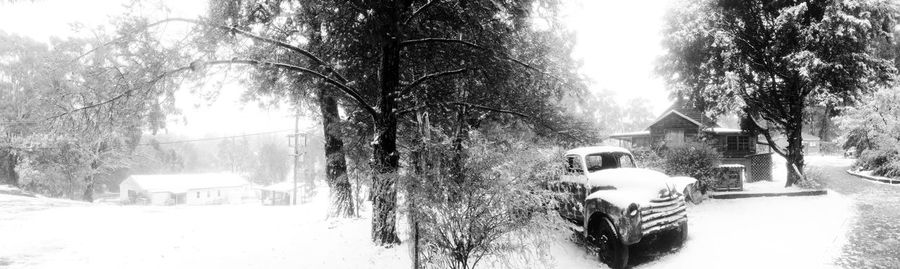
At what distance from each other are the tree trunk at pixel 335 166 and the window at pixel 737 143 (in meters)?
23.2

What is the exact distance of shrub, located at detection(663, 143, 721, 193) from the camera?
1398 centimetres

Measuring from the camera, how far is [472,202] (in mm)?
5348

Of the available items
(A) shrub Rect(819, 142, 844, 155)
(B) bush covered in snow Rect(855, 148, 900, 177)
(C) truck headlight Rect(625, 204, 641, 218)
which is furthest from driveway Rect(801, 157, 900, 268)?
(A) shrub Rect(819, 142, 844, 155)

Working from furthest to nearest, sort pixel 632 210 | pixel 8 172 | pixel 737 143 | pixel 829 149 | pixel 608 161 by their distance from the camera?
pixel 829 149 < pixel 8 172 < pixel 737 143 < pixel 608 161 < pixel 632 210

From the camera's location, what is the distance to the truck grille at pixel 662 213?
7.43 metres

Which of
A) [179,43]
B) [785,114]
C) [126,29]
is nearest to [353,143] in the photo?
Answer: [179,43]

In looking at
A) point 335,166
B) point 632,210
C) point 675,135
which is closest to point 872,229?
point 632,210

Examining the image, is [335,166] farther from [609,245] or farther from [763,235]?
[763,235]

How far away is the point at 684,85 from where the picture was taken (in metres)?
17.9

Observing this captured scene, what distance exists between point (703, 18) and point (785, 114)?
5.10m

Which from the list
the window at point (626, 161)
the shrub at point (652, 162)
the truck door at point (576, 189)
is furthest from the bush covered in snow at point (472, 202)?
the shrub at point (652, 162)

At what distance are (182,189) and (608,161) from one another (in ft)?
157

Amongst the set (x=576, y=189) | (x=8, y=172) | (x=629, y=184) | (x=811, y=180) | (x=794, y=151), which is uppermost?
(x=794, y=151)

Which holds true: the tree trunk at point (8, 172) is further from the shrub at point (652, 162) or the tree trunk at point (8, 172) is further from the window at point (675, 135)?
the window at point (675, 135)
